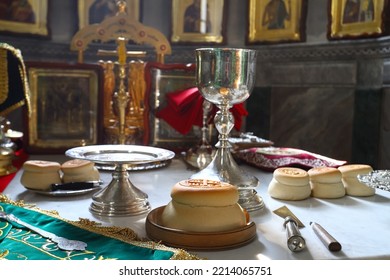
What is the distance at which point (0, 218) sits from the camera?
92 centimetres

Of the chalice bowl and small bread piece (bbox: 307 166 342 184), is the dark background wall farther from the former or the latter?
the chalice bowl

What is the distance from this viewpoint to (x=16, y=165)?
155cm

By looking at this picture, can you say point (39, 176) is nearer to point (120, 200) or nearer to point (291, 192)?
point (120, 200)

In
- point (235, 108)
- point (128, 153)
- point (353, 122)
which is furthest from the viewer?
point (353, 122)

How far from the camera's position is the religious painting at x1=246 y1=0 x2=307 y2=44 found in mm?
3074

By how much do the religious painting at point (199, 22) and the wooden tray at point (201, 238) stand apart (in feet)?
8.31

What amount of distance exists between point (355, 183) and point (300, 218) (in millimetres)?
302

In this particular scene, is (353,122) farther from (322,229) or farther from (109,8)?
(322,229)

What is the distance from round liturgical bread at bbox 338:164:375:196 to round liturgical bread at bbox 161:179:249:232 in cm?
50

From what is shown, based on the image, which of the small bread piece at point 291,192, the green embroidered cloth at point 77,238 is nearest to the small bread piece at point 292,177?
the small bread piece at point 291,192

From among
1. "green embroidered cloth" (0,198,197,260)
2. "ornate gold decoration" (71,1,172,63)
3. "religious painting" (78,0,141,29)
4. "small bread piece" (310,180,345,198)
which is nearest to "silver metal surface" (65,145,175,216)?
"green embroidered cloth" (0,198,197,260)

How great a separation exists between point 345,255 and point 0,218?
0.66 metres

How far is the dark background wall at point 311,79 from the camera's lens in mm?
2744

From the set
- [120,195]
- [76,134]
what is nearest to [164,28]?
[76,134]
